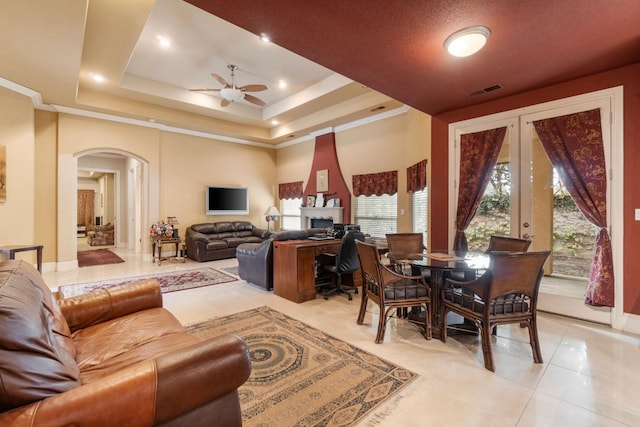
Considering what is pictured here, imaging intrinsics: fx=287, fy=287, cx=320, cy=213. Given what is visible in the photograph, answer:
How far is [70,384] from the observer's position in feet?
3.42

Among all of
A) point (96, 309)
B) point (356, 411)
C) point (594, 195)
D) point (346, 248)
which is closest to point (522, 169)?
point (594, 195)

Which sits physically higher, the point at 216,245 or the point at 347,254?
the point at 347,254

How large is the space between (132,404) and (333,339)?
1.95m

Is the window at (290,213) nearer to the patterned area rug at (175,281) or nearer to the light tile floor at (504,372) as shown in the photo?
the patterned area rug at (175,281)

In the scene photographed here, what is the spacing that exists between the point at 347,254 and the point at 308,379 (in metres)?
2.00

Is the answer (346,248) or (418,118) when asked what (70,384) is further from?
(418,118)

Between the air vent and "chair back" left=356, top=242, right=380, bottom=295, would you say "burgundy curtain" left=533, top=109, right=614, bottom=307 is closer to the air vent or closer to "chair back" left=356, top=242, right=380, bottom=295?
the air vent

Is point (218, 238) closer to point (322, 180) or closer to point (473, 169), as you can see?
point (322, 180)

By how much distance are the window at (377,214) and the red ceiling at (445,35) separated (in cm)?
324

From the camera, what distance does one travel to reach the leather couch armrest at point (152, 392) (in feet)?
2.94

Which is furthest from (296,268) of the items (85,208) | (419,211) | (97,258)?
(85,208)

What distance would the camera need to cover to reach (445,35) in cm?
237

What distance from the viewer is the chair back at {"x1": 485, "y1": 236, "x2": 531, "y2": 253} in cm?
303

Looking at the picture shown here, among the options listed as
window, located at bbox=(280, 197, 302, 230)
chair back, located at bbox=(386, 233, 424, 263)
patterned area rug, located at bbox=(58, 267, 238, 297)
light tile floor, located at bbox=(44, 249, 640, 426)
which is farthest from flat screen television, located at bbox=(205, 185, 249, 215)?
chair back, located at bbox=(386, 233, 424, 263)
